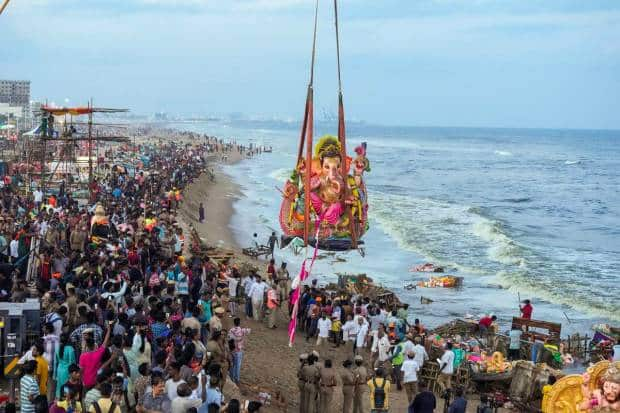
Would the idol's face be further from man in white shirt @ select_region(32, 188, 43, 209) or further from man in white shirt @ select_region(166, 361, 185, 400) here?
man in white shirt @ select_region(32, 188, 43, 209)

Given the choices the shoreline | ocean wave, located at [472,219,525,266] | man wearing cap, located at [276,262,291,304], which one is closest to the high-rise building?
the shoreline

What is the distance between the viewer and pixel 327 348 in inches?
697

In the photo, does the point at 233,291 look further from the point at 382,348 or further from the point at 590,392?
the point at 590,392

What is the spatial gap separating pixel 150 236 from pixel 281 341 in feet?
17.6

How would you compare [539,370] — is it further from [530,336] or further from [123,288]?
[123,288]

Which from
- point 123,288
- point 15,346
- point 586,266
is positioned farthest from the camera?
point 586,266

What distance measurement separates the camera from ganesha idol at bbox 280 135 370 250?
17.1 metres

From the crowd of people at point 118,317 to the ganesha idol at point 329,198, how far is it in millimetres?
2385

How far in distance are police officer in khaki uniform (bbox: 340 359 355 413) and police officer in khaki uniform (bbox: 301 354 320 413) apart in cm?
48

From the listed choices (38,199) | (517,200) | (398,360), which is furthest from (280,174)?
(398,360)

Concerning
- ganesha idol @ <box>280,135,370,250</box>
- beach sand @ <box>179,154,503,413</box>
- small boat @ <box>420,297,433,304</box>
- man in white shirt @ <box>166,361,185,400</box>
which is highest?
ganesha idol @ <box>280,135,370,250</box>

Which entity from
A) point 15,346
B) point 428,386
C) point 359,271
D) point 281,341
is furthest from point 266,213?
point 15,346

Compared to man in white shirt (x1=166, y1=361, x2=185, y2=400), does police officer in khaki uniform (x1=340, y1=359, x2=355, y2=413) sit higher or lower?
lower

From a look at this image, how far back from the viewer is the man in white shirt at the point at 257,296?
61.8 ft
